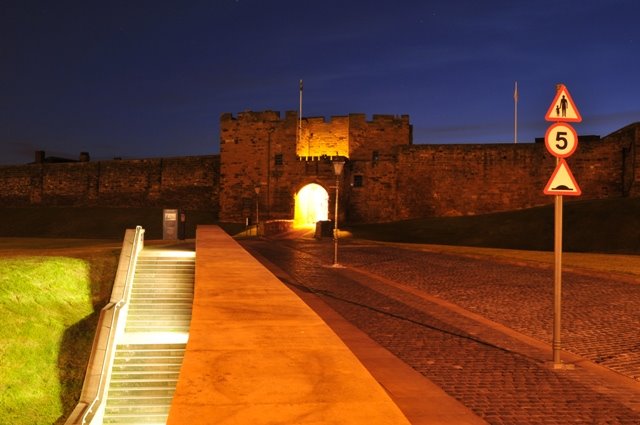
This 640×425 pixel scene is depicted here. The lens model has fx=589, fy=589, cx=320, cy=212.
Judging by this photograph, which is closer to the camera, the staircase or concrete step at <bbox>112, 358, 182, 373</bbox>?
the staircase

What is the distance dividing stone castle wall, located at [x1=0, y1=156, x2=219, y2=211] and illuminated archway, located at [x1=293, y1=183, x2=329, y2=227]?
8971 mm

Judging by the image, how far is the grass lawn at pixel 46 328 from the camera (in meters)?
10.6

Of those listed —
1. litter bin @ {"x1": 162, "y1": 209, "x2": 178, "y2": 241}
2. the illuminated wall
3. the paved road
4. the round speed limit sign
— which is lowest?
the paved road

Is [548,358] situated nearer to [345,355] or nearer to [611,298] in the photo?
[345,355]

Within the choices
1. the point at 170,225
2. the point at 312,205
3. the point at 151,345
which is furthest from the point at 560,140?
the point at 312,205

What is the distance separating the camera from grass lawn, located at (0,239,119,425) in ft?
34.7

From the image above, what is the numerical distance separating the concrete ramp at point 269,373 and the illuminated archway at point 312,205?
3303 cm

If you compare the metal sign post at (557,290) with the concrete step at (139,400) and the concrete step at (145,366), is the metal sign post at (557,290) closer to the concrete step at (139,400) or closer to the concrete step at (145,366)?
the concrete step at (139,400)

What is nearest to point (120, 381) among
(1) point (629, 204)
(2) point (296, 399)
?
(2) point (296, 399)

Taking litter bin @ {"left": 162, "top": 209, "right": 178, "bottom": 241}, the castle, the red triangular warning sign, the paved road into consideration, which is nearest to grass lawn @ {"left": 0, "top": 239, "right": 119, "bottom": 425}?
the paved road

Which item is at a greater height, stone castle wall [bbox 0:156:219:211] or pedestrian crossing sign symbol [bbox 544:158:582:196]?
stone castle wall [bbox 0:156:219:211]

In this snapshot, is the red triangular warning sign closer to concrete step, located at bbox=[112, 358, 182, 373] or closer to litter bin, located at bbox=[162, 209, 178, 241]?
concrete step, located at bbox=[112, 358, 182, 373]

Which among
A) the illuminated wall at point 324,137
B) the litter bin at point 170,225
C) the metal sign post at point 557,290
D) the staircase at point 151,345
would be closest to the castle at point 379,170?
the illuminated wall at point 324,137

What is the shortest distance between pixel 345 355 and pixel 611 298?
24.6 feet
